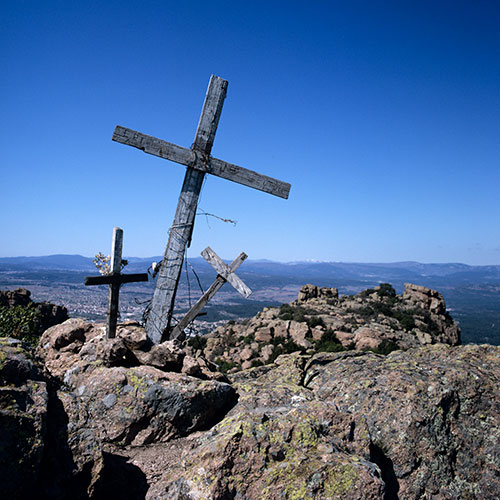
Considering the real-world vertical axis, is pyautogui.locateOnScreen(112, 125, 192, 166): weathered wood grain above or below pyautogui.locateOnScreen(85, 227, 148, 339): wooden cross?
above

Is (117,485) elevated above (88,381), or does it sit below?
below

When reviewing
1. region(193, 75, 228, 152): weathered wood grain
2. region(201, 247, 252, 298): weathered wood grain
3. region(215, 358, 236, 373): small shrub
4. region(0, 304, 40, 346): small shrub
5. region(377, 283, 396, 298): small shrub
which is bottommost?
region(215, 358, 236, 373): small shrub

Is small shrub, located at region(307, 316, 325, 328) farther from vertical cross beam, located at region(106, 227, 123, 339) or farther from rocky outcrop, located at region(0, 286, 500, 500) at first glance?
vertical cross beam, located at region(106, 227, 123, 339)

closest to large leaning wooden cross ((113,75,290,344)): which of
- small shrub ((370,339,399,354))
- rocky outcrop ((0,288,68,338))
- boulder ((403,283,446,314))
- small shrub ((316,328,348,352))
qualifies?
rocky outcrop ((0,288,68,338))

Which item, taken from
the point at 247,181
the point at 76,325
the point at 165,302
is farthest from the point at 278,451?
the point at 76,325

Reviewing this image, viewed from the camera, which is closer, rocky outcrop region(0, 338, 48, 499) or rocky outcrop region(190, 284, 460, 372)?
rocky outcrop region(0, 338, 48, 499)

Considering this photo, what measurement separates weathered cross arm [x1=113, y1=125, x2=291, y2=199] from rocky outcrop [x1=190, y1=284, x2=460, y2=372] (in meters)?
14.1

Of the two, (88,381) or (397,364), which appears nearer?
(88,381)

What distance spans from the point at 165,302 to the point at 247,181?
9.46 feet

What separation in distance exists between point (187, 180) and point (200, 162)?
0.42 metres

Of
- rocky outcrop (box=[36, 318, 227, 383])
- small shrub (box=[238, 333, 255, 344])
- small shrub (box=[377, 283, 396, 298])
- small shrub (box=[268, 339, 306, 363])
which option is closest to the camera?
rocky outcrop (box=[36, 318, 227, 383])

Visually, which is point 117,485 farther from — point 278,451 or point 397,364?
point 397,364

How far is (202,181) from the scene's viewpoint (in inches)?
249

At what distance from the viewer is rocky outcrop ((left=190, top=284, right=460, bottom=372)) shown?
21298 millimetres
